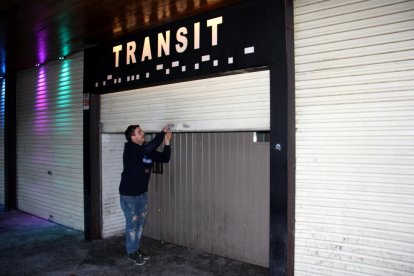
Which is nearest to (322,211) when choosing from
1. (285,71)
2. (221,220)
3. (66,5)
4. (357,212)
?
(357,212)

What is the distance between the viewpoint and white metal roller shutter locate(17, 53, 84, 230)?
24.6 ft

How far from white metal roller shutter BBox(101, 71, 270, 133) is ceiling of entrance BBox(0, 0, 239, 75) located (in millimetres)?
1098

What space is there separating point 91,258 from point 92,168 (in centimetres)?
185

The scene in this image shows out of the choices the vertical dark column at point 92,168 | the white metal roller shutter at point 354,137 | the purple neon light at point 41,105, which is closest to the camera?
the white metal roller shutter at point 354,137

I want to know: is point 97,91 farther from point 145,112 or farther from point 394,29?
point 394,29

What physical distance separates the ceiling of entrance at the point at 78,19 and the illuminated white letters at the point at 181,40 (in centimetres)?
21

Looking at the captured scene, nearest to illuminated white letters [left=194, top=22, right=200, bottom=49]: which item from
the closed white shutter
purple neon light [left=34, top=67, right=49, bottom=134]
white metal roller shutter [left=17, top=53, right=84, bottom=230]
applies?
white metal roller shutter [left=17, top=53, right=84, bottom=230]

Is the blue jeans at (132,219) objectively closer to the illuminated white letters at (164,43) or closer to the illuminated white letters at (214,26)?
the illuminated white letters at (164,43)

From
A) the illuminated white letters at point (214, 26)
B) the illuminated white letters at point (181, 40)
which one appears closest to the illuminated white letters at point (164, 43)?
the illuminated white letters at point (181, 40)

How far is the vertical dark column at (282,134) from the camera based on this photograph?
4.06 metres

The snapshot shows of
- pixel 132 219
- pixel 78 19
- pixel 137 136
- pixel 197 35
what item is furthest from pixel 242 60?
pixel 132 219

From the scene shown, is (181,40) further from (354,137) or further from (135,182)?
(354,137)

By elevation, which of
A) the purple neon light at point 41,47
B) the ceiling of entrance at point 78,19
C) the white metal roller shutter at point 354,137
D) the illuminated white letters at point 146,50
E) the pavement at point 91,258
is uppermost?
the purple neon light at point 41,47

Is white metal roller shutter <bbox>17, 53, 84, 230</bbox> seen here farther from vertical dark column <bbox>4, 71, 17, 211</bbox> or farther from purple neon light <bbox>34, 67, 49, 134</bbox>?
vertical dark column <bbox>4, 71, 17, 211</bbox>
